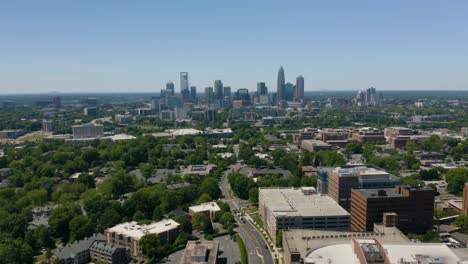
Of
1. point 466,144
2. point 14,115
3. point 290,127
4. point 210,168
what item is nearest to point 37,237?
point 210,168

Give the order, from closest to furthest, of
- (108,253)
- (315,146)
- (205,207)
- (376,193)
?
(108,253), (376,193), (205,207), (315,146)

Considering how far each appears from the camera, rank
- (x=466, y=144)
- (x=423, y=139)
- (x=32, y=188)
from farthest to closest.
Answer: (x=423, y=139) < (x=466, y=144) < (x=32, y=188)

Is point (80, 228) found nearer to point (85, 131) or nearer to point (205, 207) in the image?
point (205, 207)

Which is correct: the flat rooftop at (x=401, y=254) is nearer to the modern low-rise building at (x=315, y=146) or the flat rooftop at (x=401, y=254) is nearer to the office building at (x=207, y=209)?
the office building at (x=207, y=209)

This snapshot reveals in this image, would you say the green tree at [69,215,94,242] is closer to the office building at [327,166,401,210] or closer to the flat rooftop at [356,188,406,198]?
the flat rooftop at [356,188,406,198]

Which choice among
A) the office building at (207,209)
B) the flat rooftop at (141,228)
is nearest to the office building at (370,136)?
the office building at (207,209)

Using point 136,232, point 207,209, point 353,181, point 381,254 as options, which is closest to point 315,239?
point 381,254

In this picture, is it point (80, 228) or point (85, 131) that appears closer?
point (80, 228)

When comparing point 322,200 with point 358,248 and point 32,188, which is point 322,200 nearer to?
point 358,248
